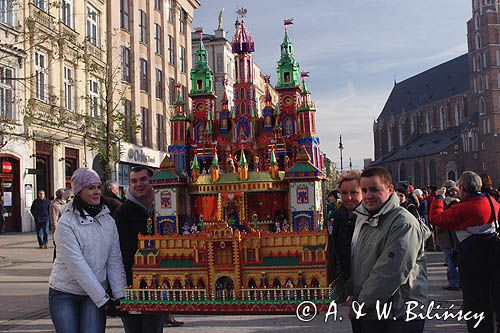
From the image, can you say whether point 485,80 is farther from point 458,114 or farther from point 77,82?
point 77,82

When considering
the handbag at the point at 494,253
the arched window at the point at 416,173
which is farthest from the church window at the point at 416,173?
the handbag at the point at 494,253

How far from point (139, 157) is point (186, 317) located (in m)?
26.5

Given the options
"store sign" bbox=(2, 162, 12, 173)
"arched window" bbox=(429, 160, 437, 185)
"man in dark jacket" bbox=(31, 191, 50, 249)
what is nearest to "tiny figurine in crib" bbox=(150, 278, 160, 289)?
"man in dark jacket" bbox=(31, 191, 50, 249)

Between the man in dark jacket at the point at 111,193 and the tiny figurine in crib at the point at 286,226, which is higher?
the man in dark jacket at the point at 111,193

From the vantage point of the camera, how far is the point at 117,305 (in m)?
4.77

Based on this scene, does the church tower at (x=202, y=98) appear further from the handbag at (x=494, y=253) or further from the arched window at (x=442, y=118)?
the arched window at (x=442, y=118)

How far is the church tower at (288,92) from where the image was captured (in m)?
8.09

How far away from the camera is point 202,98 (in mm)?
8352

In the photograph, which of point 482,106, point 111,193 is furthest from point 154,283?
point 482,106

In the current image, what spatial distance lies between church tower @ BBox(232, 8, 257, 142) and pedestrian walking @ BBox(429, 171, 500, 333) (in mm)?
2973

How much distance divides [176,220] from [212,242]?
1.56 m

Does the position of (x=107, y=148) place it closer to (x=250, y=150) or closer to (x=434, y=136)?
(x=250, y=150)

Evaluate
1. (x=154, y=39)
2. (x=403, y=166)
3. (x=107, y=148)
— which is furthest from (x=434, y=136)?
(x=107, y=148)

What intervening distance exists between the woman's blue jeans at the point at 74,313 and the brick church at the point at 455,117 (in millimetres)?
79662
